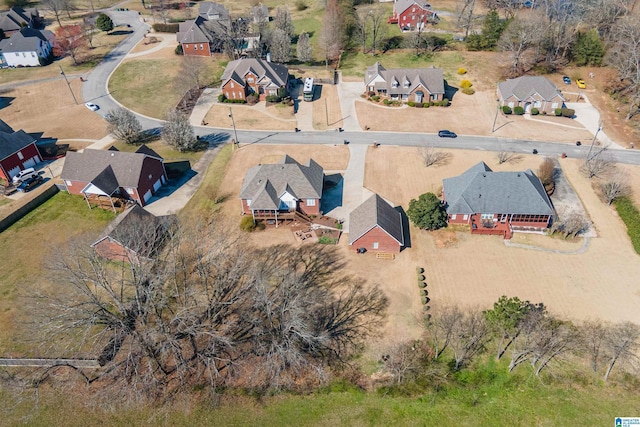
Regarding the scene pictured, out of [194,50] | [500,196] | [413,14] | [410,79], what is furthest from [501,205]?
[194,50]

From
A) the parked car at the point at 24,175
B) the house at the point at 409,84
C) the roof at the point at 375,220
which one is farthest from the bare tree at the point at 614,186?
the parked car at the point at 24,175

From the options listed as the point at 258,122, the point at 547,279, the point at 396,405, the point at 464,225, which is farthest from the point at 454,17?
the point at 396,405

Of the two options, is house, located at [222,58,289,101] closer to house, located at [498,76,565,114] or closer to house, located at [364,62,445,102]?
house, located at [364,62,445,102]

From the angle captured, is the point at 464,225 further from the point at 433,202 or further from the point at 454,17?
the point at 454,17

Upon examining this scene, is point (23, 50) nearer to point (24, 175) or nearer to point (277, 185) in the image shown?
point (24, 175)

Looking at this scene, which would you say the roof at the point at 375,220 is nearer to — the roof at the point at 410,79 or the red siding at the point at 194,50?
the roof at the point at 410,79
